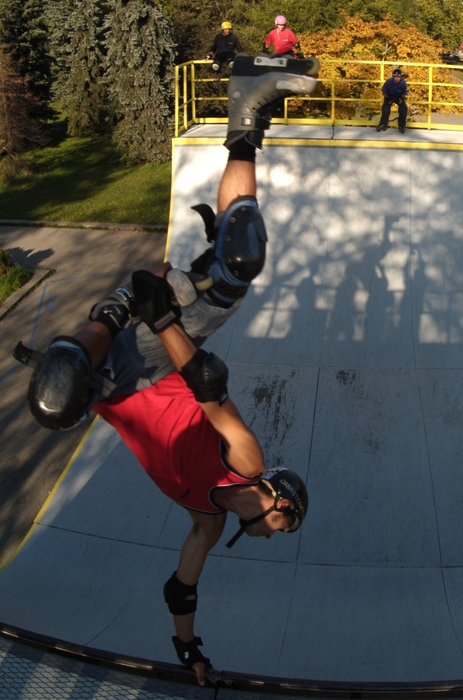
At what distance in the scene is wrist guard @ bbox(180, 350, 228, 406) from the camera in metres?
2.87

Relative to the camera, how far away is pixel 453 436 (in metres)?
6.75

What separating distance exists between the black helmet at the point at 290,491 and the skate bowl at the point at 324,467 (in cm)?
94

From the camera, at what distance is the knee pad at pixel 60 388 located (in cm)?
272

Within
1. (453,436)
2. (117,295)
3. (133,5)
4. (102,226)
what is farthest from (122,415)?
(133,5)

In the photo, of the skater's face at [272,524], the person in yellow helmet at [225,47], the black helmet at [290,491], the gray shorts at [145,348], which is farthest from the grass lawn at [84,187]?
the skater's face at [272,524]

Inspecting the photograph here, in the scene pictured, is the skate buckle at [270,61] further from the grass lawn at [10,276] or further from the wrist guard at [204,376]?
the grass lawn at [10,276]

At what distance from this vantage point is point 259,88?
345 cm

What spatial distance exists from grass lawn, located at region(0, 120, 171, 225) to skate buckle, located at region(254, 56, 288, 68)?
607 inches

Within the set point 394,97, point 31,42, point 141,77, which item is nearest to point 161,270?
point 394,97

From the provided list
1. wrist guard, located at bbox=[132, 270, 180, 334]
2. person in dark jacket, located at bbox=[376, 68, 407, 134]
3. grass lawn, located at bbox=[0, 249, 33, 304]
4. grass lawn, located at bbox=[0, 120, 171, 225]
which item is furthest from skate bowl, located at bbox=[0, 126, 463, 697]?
grass lawn, located at bbox=[0, 120, 171, 225]

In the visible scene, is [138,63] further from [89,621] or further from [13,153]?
[89,621]

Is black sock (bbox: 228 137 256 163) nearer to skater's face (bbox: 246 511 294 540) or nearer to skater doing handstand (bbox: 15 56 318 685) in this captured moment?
skater doing handstand (bbox: 15 56 318 685)

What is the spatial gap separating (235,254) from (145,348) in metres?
0.69

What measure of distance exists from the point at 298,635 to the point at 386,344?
13.6 ft
